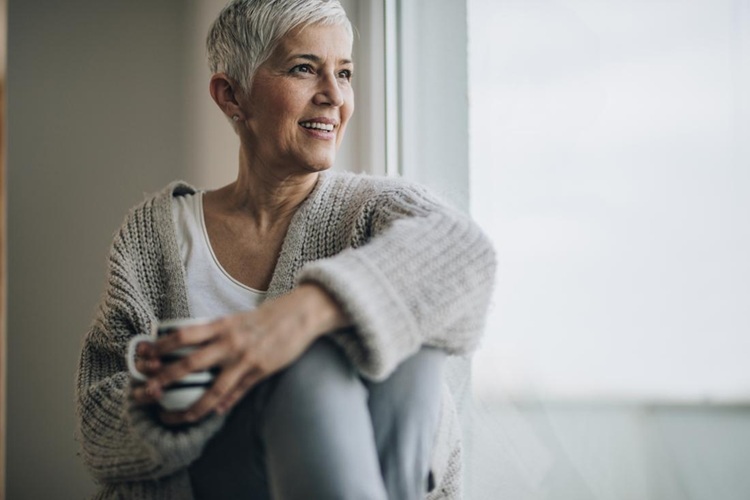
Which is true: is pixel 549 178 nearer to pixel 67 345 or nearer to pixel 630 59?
pixel 630 59

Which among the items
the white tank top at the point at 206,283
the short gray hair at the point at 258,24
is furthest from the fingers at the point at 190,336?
the short gray hair at the point at 258,24

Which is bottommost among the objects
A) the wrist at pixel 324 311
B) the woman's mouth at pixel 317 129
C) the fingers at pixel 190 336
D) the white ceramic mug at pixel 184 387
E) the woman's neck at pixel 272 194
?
the white ceramic mug at pixel 184 387

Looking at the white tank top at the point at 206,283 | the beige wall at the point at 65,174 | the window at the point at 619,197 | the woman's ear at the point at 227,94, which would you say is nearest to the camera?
the window at the point at 619,197

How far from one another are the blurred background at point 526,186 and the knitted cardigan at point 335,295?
0.23 meters

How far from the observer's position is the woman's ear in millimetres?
1323

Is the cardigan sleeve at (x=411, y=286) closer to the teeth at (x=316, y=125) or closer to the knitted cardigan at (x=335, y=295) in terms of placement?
the knitted cardigan at (x=335, y=295)

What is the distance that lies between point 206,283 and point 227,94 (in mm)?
349

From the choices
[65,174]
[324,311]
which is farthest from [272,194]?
[65,174]

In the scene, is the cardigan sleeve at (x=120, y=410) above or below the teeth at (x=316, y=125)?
below

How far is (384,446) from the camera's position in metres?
0.87

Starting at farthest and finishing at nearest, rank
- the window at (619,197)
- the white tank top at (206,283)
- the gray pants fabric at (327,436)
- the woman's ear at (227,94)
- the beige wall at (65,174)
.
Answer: the beige wall at (65,174) < the woman's ear at (227,94) < the white tank top at (206,283) < the window at (619,197) < the gray pants fabric at (327,436)

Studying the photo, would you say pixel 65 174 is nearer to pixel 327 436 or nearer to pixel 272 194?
pixel 272 194

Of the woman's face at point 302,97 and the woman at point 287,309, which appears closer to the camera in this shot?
the woman at point 287,309

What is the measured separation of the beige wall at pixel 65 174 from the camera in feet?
5.99
